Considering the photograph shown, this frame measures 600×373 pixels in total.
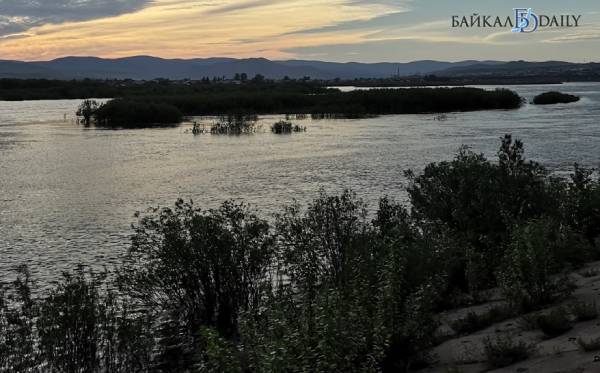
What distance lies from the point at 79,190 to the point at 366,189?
585 inches

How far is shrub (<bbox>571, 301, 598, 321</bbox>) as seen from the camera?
1069cm

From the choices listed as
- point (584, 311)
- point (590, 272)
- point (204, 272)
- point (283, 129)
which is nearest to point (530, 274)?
point (584, 311)

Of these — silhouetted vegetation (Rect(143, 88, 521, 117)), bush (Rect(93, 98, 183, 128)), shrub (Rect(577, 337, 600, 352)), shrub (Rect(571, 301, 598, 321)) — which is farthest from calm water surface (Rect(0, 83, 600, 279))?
silhouetted vegetation (Rect(143, 88, 521, 117))

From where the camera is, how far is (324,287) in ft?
35.1

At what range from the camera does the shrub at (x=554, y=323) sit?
10.4 metres

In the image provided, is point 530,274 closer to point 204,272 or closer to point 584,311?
point 584,311

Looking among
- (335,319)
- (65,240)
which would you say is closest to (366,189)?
(65,240)

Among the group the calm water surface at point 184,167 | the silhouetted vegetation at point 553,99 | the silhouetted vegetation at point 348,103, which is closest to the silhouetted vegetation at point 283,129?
the calm water surface at point 184,167

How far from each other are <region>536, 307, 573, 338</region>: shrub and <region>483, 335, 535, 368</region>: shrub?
2.35 feet

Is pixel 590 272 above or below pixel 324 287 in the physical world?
below

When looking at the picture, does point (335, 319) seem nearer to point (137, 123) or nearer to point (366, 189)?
point (366, 189)

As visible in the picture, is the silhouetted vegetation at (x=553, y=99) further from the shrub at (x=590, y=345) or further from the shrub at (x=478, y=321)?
the shrub at (x=590, y=345)

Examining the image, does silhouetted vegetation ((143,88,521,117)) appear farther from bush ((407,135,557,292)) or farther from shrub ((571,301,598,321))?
shrub ((571,301,598,321))

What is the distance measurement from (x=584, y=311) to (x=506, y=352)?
1.96 m
